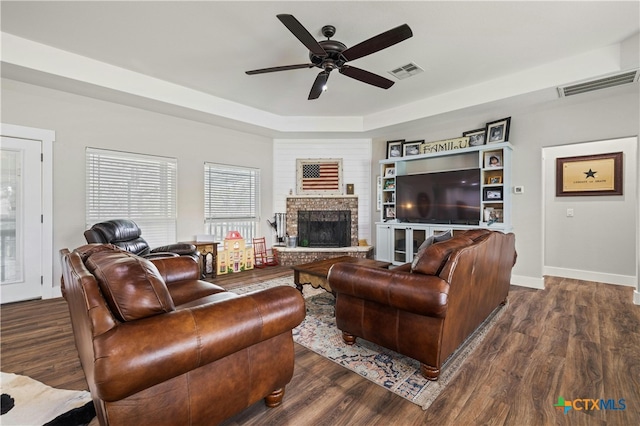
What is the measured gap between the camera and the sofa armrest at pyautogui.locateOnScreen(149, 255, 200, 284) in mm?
2518

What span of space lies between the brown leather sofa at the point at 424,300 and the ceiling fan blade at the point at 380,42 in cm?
164

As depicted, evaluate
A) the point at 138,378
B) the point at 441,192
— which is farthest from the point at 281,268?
the point at 138,378

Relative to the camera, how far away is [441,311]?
5.72ft

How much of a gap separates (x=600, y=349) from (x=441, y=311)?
1.68 metres

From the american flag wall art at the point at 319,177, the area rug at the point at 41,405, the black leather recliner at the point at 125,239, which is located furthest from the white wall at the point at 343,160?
the area rug at the point at 41,405

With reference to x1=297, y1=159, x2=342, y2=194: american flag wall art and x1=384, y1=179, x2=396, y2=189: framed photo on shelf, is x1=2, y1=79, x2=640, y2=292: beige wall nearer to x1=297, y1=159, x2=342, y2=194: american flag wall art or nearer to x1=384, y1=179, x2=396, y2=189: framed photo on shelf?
x1=384, y1=179, x2=396, y2=189: framed photo on shelf

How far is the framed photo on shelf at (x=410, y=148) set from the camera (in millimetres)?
5363

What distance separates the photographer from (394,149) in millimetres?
5652

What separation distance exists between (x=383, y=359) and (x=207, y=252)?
347 cm

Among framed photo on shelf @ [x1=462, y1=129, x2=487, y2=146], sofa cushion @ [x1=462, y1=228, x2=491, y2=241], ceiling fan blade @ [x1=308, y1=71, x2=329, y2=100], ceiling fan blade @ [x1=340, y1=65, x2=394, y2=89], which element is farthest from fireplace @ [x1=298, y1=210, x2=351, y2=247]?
sofa cushion @ [x1=462, y1=228, x2=491, y2=241]

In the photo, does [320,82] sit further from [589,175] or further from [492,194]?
[589,175]

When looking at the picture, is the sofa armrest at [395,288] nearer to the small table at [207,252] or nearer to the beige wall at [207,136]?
the small table at [207,252]

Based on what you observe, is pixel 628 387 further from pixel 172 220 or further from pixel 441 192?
pixel 172 220

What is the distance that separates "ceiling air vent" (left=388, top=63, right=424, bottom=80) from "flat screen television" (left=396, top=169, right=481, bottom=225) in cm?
177
